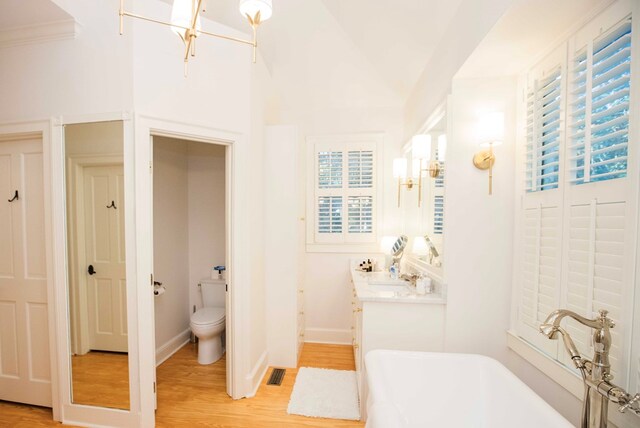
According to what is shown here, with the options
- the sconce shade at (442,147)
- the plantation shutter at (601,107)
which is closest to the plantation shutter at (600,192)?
the plantation shutter at (601,107)

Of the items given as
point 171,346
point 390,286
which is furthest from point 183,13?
point 171,346

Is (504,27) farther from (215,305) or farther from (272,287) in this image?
(215,305)

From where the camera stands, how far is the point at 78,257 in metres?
1.82

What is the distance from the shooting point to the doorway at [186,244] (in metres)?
2.58

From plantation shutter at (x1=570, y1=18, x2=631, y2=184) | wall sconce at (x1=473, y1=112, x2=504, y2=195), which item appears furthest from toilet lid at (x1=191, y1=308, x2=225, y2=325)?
plantation shutter at (x1=570, y1=18, x2=631, y2=184)

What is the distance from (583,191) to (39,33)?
3.40 meters

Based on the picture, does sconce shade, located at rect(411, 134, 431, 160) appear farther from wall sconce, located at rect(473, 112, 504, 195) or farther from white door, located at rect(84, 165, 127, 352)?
white door, located at rect(84, 165, 127, 352)

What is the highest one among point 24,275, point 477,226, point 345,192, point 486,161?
point 486,161

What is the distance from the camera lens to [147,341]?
5.71 ft

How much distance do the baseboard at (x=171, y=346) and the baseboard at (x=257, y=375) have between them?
1.08 metres

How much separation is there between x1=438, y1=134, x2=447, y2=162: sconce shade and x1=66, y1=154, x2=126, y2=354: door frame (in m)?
2.45

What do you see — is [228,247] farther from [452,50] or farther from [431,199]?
[452,50]

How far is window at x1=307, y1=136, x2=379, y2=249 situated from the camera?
3.06 metres

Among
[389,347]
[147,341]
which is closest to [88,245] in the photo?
[147,341]
